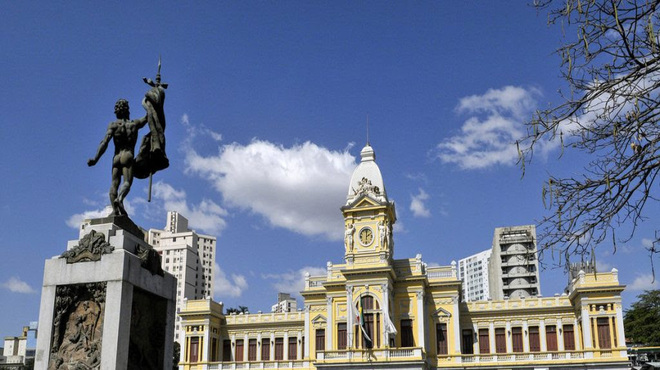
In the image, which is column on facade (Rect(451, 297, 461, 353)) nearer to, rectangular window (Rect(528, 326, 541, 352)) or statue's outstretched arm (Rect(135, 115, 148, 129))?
rectangular window (Rect(528, 326, 541, 352))

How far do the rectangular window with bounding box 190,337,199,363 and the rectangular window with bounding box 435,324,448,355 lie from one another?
1579 cm

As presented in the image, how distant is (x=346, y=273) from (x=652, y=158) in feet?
109

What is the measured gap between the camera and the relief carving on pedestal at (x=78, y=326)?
7.04m

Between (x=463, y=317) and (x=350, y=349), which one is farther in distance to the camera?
(x=463, y=317)

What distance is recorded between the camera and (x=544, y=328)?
38625 millimetres

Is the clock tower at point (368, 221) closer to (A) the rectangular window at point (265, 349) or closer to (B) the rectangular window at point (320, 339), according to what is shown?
(B) the rectangular window at point (320, 339)

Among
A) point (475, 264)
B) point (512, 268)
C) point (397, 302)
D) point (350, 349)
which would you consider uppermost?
point (475, 264)

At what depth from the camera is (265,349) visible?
43.2m

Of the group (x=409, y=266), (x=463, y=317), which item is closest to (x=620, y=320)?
(x=463, y=317)

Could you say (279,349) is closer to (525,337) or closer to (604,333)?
(525,337)

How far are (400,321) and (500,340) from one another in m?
6.73

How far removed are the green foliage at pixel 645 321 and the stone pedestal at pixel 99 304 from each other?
4999 cm

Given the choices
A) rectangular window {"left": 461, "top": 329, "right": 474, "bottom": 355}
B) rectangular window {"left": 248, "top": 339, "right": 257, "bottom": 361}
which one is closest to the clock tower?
rectangular window {"left": 461, "top": 329, "right": 474, "bottom": 355}

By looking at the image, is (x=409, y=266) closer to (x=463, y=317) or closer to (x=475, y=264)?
(x=463, y=317)
